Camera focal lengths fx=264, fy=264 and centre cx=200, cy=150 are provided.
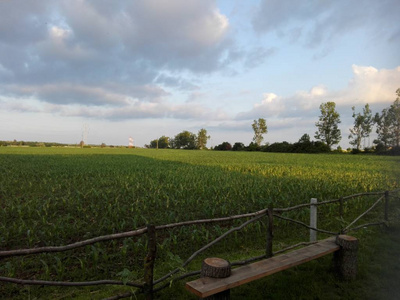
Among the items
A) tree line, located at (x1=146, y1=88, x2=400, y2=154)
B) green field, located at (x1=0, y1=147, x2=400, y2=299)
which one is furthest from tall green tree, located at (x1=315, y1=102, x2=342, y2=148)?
green field, located at (x1=0, y1=147, x2=400, y2=299)

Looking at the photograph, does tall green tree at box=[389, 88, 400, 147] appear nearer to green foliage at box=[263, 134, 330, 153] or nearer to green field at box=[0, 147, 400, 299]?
green field at box=[0, 147, 400, 299]

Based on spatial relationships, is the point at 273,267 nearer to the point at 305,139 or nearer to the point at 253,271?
the point at 253,271

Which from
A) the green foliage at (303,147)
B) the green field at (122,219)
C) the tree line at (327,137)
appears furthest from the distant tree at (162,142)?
the green field at (122,219)

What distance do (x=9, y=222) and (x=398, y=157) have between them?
26.8ft

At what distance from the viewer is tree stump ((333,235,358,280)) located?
13.6 feet

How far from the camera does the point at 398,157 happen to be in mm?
A: 3428

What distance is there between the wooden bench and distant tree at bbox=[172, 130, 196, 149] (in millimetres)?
119954

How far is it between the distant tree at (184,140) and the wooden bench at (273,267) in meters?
120

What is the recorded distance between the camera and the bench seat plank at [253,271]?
272 cm

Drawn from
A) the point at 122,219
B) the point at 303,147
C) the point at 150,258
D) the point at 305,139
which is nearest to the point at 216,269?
the point at 150,258

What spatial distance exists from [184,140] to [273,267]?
124 meters

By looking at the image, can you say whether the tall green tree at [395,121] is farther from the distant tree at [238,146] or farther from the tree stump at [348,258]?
the distant tree at [238,146]

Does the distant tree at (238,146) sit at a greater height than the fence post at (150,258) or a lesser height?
greater

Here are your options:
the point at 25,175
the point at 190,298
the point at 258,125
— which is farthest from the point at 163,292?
the point at 258,125
